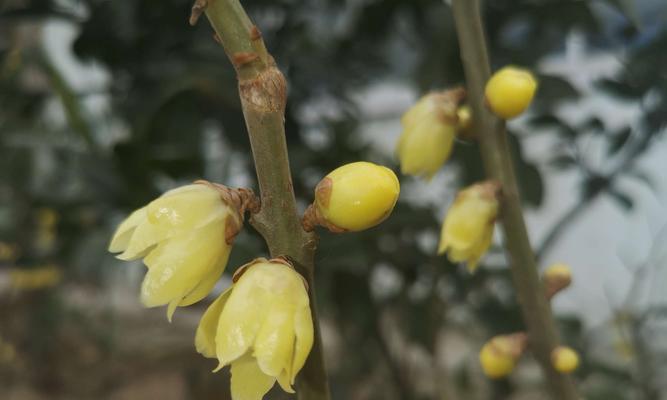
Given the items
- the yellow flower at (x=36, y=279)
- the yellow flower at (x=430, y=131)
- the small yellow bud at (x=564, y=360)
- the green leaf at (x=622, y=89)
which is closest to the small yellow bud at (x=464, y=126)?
the yellow flower at (x=430, y=131)

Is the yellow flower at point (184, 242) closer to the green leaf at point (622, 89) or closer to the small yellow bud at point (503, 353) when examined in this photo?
the small yellow bud at point (503, 353)

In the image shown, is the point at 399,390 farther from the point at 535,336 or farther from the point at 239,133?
the point at 535,336

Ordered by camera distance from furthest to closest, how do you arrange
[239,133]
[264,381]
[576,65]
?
[576,65] < [239,133] < [264,381]

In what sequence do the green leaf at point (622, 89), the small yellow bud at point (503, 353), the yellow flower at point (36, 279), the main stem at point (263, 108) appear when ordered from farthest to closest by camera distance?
the yellow flower at point (36, 279) < the green leaf at point (622, 89) < the small yellow bud at point (503, 353) < the main stem at point (263, 108)

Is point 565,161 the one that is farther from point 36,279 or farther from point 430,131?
point 36,279

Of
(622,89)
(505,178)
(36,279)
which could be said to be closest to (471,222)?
(505,178)

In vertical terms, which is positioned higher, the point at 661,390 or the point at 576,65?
the point at 576,65

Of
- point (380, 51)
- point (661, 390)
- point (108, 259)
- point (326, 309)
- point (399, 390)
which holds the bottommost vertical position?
point (661, 390)

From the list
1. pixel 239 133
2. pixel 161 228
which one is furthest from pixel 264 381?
pixel 239 133
